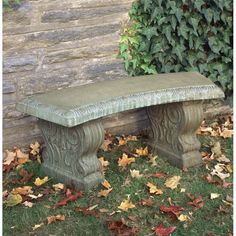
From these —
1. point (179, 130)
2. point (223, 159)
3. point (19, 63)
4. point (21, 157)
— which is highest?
point (19, 63)

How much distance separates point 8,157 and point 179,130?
1.36m

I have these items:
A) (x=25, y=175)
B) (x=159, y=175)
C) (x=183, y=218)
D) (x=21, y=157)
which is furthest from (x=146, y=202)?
(x=21, y=157)

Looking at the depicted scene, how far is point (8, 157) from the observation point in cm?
435

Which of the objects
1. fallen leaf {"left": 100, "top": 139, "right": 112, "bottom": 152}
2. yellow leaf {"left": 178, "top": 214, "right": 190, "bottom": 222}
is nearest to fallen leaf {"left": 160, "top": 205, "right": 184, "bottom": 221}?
yellow leaf {"left": 178, "top": 214, "right": 190, "bottom": 222}

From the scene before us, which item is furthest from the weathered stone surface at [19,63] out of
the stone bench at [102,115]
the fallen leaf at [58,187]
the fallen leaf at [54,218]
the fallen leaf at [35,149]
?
the fallen leaf at [54,218]

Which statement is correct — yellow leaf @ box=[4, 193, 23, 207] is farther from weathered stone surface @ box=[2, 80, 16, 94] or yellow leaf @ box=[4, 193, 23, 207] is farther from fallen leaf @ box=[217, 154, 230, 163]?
fallen leaf @ box=[217, 154, 230, 163]

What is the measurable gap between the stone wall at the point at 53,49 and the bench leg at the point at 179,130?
25.7 inches

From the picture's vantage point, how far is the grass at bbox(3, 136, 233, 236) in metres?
3.42

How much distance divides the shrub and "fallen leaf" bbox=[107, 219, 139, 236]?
175 centimetres

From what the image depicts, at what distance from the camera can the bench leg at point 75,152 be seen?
3787 mm

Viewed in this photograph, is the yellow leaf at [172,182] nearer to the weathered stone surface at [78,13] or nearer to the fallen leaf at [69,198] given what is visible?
the fallen leaf at [69,198]

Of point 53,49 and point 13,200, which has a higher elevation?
point 53,49

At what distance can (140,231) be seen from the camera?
11.1ft

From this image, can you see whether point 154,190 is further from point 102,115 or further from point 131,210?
point 102,115
